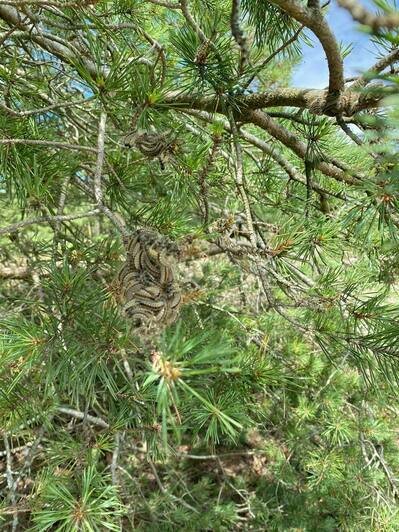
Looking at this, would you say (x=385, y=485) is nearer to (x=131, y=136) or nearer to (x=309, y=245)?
(x=309, y=245)

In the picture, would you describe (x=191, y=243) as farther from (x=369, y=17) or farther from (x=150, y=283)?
(x=369, y=17)

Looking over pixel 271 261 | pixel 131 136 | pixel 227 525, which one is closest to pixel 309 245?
pixel 271 261

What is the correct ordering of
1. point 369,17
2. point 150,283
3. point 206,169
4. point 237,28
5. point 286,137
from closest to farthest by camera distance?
point 369,17 < point 150,283 < point 237,28 < point 206,169 < point 286,137

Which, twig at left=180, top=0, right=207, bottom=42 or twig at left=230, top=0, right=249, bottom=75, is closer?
twig at left=230, top=0, right=249, bottom=75

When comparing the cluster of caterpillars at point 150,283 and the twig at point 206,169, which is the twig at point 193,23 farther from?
the cluster of caterpillars at point 150,283

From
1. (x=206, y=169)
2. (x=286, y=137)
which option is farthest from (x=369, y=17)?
(x=286, y=137)

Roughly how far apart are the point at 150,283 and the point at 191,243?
18cm

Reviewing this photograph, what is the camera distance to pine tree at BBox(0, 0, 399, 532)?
1.90 ft

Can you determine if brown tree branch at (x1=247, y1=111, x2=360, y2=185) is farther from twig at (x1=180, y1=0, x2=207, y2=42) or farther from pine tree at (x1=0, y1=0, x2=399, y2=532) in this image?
twig at (x1=180, y1=0, x2=207, y2=42)

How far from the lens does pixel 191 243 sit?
70cm

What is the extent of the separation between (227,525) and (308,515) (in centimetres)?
35

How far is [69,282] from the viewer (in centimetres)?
70

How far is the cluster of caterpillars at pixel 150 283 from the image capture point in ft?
1.71

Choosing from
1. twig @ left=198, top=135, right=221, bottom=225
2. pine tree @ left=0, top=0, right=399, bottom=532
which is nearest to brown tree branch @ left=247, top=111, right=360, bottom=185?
pine tree @ left=0, top=0, right=399, bottom=532
